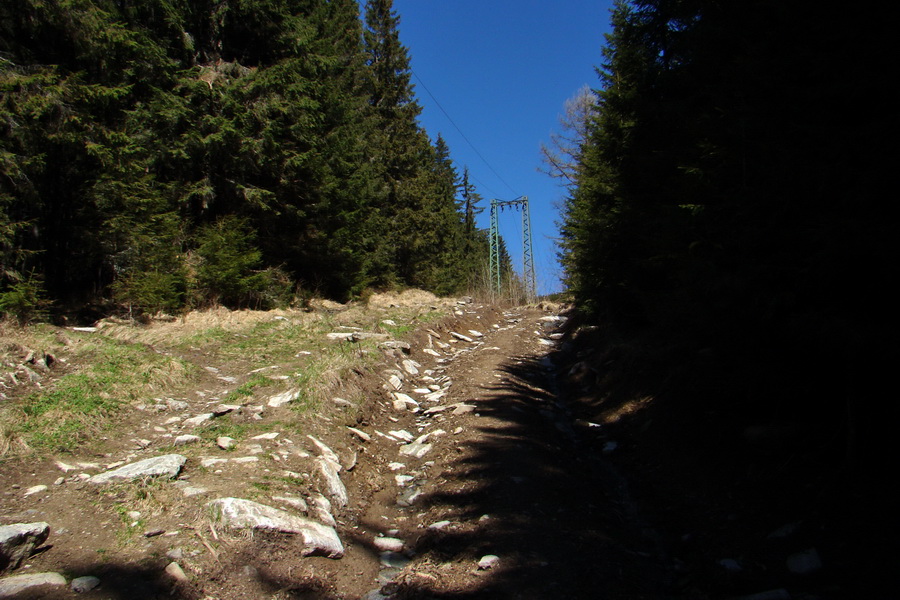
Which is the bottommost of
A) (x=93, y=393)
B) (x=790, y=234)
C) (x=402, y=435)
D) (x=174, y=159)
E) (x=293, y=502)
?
(x=402, y=435)

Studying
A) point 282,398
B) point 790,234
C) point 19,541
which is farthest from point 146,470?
point 790,234

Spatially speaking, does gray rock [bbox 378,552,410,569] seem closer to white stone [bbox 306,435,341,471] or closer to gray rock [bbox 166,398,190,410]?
white stone [bbox 306,435,341,471]

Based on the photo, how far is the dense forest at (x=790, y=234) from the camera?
2.90 metres

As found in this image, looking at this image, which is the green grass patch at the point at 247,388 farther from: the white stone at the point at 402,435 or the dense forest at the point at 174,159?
the dense forest at the point at 174,159

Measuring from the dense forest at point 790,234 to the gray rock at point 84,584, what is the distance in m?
4.20

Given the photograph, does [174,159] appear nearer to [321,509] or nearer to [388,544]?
[321,509]

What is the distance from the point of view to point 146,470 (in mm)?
3541

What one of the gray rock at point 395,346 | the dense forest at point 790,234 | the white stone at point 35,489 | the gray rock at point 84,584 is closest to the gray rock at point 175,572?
the gray rock at point 84,584

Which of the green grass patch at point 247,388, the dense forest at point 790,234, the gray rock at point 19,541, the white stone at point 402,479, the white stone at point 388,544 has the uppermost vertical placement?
the dense forest at point 790,234

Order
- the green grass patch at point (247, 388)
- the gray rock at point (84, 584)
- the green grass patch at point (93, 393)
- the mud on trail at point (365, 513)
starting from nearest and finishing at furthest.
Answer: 1. the gray rock at point (84, 584)
2. the mud on trail at point (365, 513)
3. the green grass patch at point (93, 393)
4. the green grass patch at point (247, 388)

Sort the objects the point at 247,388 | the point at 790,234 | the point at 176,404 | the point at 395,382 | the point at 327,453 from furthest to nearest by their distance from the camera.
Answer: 1. the point at 395,382
2. the point at 247,388
3. the point at 176,404
4. the point at 327,453
5. the point at 790,234

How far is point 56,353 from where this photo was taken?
18.6 feet

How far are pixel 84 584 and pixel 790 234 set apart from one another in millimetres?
4652

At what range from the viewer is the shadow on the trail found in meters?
2.91
